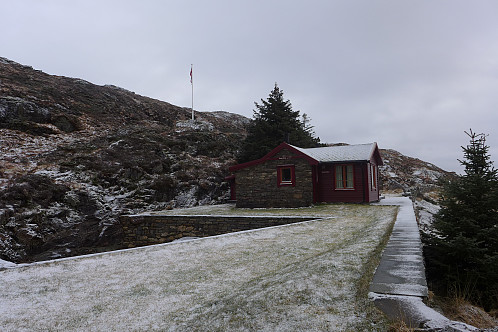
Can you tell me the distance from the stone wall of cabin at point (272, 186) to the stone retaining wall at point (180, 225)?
5.58 meters

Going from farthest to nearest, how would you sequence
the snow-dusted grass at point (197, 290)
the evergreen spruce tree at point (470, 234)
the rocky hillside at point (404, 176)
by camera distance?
1. the rocky hillside at point (404, 176)
2. the evergreen spruce tree at point (470, 234)
3. the snow-dusted grass at point (197, 290)

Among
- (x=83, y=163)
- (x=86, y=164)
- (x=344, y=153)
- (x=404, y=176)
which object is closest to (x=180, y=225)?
(x=86, y=164)

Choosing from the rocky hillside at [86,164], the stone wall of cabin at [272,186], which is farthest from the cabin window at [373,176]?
the rocky hillside at [86,164]

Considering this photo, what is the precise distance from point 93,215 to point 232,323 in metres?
15.4

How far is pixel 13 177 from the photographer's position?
15.4 metres

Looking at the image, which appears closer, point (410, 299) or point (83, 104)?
point (410, 299)

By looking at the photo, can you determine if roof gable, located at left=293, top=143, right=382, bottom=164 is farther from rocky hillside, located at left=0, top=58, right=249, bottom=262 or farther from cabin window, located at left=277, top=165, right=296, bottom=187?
rocky hillside, located at left=0, top=58, right=249, bottom=262

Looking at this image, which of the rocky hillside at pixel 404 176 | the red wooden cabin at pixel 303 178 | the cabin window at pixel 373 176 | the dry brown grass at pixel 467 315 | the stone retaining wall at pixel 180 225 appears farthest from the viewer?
the rocky hillside at pixel 404 176

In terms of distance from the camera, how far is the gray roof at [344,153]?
17.9m

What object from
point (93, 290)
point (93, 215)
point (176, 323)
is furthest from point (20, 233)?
point (176, 323)

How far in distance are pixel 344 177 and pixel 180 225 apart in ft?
34.2

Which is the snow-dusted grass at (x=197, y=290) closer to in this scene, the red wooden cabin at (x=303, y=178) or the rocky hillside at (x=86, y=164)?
the rocky hillside at (x=86, y=164)

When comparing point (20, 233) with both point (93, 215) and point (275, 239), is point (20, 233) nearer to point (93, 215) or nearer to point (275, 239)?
point (93, 215)

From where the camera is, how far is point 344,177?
1812cm
